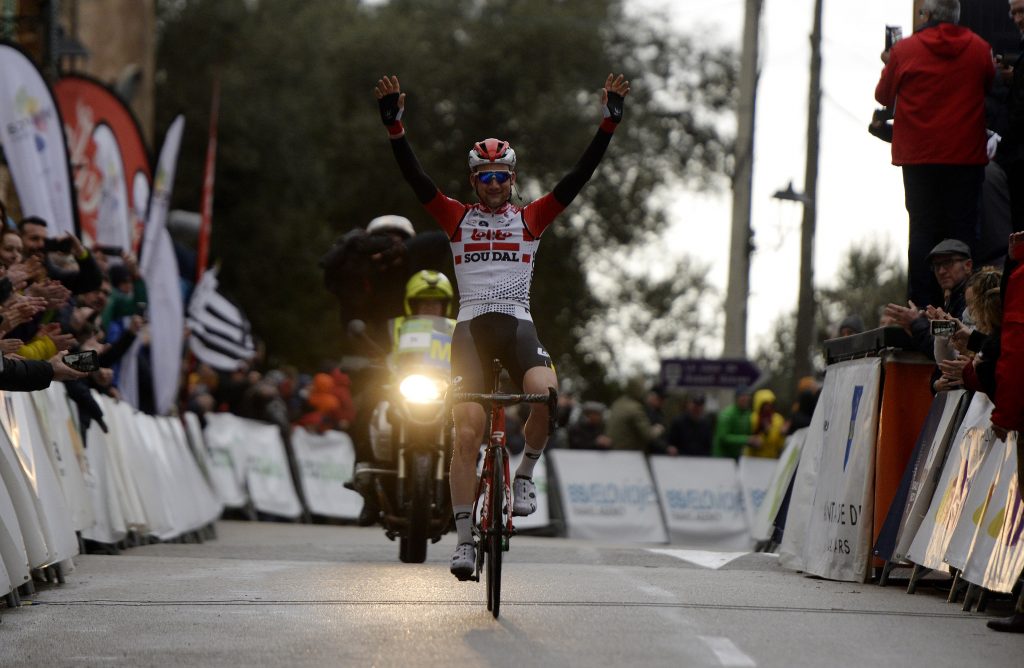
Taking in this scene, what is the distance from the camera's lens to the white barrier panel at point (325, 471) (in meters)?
26.5

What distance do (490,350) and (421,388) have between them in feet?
9.88

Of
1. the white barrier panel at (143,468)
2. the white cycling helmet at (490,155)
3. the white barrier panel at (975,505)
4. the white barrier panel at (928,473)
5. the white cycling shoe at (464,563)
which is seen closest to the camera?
the white cycling shoe at (464,563)

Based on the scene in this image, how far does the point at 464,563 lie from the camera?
9.31 meters

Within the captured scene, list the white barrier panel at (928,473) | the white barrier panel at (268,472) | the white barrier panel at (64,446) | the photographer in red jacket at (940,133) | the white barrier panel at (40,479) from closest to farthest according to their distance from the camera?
the white barrier panel at (40,479) < the white barrier panel at (928,473) < the white barrier panel at (64,446) < the photographer in red jacket at (940,133) < the white barrier panel at (268,472)

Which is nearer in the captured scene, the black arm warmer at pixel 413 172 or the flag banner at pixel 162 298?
the black arm warmer at pixel 413 172

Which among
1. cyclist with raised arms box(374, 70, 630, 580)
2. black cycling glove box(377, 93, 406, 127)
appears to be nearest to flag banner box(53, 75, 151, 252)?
black cycling glove box(377, 93, 406, 127)

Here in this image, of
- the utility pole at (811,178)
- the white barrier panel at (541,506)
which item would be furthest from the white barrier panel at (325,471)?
the utility pole at (811,178)

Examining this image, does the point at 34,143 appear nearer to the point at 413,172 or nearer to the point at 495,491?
the point at 413,172

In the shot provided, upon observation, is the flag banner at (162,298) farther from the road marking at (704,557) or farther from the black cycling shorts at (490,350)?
the black cycling shorts at (490,350)

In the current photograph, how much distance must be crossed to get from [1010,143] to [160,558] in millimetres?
6268

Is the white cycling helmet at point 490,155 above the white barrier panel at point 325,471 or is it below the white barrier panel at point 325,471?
above

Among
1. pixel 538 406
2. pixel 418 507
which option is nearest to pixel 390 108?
pixel 538 406

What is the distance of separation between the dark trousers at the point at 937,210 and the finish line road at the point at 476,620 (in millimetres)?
2139

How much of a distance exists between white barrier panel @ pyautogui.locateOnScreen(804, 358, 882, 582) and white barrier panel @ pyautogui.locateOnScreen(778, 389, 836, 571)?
18cm
